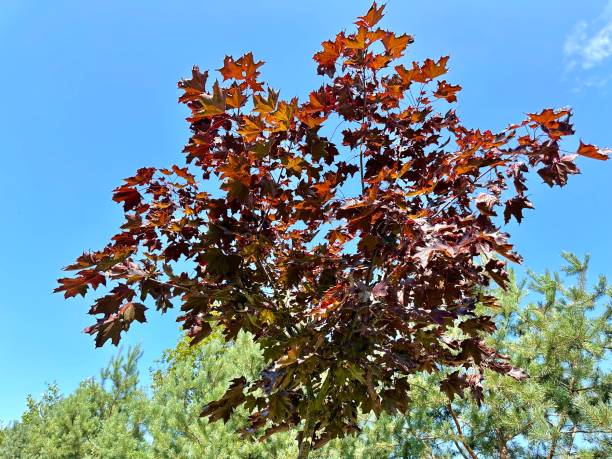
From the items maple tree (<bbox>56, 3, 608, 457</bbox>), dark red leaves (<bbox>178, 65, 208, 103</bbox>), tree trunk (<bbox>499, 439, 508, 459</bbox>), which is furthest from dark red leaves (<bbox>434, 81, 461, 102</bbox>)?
tree trunk (<bbox>499, 439, 508, 459</bbox>)

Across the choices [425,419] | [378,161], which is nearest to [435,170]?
[378,161]

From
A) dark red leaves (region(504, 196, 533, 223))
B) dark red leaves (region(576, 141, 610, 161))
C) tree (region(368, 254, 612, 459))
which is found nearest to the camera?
dark red leaves (region(576, 141, 610, 161))

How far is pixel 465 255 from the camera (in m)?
1.98

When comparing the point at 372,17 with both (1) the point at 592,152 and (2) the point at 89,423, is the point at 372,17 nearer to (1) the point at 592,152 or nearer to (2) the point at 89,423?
(1) the point at 592,152

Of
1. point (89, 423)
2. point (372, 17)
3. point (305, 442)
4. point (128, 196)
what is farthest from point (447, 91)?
point (89, 423)

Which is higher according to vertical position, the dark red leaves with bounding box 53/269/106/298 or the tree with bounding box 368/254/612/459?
the dark red leaves with bounding box 53/269/106/298

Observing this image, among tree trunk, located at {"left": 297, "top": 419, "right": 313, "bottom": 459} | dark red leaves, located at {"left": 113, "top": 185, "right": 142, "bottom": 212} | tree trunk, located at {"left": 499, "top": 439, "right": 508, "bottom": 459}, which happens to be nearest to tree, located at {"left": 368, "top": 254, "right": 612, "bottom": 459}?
tree trunk, located at {"left": 499, "top": 439, "right": 508, "bottom": 459}

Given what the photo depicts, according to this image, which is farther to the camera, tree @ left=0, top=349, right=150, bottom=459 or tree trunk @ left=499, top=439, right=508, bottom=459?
tree @ left=0, top=349, right=150, bottom=459

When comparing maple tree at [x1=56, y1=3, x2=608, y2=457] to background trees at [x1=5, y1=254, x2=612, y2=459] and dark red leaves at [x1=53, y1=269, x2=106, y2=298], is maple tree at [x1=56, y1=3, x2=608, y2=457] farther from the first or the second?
background trees at [x1=5, y1=254, x2=612, y2=459]

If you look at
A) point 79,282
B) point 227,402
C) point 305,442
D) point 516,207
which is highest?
point 79,282

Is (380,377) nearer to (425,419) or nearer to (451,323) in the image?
(451,323)

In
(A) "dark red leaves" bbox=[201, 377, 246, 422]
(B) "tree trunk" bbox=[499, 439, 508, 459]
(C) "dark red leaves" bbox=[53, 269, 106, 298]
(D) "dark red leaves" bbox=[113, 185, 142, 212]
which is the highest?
(D) "dark red leaves" bbox=[113, 185, 142, 212]

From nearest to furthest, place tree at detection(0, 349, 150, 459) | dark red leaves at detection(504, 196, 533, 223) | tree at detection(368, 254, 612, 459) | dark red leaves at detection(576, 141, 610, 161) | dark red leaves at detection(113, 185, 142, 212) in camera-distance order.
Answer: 1. dark red leaves at detection(576, 141, 610, 161)
2. dark red leaves at detection(504, 196, 533, 223)
3. dark red leaves at detection(113, 185, 142, 212)
4. tree at detection(368, 254, 612, 459)
5. tree at detection(0, 349, 150, 459)

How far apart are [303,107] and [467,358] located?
1552mm
